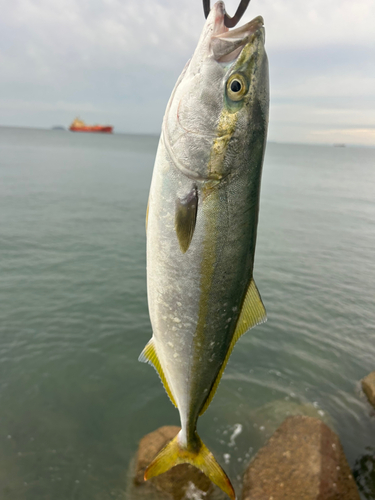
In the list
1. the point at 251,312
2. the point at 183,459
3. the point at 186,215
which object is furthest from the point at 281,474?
the point at 186,215

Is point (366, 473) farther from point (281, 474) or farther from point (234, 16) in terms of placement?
point (234, 16)

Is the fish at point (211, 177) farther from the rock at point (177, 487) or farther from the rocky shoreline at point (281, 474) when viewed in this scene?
the rock at point (177, 487)

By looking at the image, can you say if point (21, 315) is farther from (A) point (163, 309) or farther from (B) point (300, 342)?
(A) point (163, 309)

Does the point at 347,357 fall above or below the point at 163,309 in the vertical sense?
below

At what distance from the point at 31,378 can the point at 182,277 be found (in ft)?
24.7

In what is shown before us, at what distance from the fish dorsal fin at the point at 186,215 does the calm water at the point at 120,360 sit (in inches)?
229

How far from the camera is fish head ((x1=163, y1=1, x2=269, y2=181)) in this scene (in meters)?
2.28

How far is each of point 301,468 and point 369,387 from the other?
376cm

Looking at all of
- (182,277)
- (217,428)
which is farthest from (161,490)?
(182,277)

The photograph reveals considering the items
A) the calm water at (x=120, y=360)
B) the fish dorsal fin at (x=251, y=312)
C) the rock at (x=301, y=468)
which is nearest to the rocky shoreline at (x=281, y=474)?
the rock at (x=301, y=468)

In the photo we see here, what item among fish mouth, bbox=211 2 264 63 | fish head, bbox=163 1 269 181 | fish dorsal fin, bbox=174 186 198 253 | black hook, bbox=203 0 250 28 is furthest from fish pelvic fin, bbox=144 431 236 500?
black hook, bbox=203 0 250 28

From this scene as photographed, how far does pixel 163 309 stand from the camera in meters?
2.65

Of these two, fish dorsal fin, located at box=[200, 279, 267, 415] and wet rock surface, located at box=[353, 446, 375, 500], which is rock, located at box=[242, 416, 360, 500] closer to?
wet rock surface, located at box=[353, 446, 375, 500]

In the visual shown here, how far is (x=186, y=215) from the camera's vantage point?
233 cm
